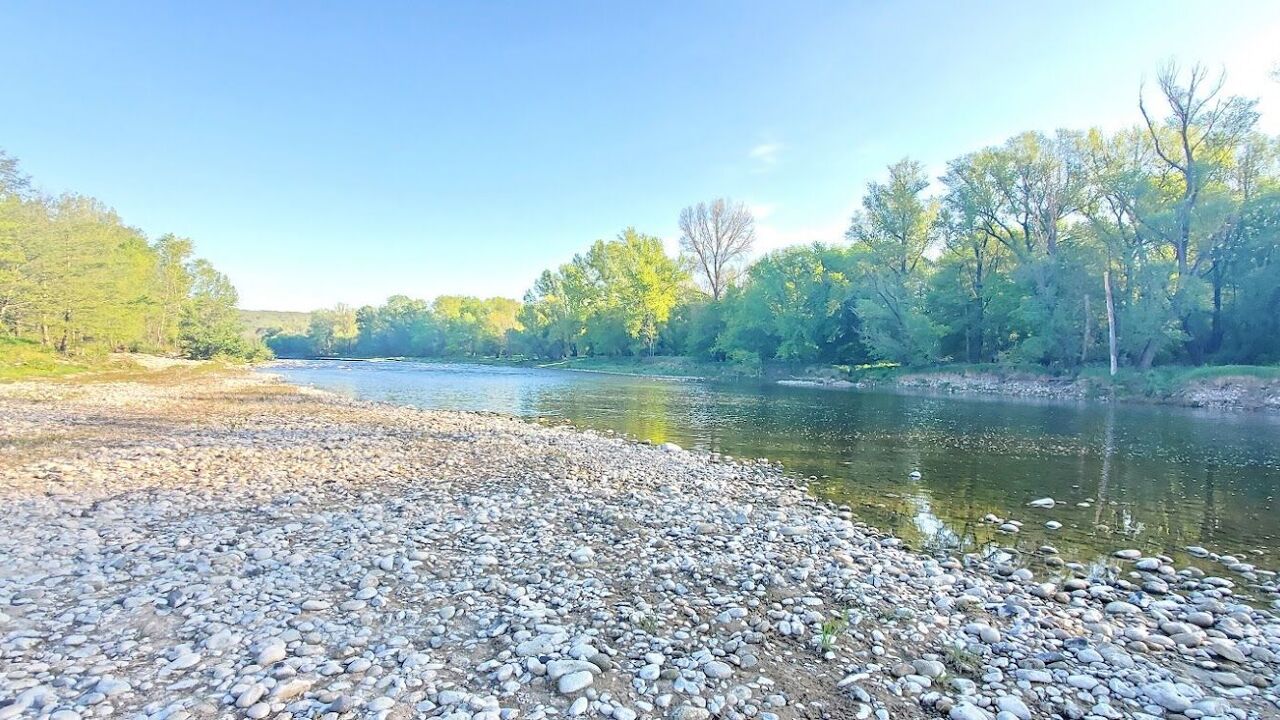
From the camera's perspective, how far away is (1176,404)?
30203 mm

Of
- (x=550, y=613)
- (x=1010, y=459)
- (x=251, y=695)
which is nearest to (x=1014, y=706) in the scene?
(x=550, y=613)

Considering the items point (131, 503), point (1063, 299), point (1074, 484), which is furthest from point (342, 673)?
point (1063, 299)

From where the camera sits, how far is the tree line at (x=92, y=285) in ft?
112

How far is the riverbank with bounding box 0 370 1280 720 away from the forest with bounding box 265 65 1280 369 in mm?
37669

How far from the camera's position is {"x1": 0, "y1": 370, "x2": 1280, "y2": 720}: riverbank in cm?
440

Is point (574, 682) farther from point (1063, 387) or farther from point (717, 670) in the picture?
point (1063, 387)

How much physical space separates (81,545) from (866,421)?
23202 millimetres

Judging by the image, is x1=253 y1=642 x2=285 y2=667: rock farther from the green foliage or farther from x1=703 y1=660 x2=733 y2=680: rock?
the green foliage

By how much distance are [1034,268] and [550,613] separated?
44692 millimetres

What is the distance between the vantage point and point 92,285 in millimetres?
38938

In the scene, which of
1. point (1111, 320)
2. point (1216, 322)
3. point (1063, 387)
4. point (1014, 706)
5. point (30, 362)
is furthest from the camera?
point (1216, 322)

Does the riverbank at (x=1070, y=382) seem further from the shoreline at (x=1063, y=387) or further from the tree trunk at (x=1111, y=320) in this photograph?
the tree trunk at (x=1111, y=320)

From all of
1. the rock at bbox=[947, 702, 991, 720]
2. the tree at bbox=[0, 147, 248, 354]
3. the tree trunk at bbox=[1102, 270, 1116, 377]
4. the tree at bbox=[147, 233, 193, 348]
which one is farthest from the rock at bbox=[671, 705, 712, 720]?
Answer: the tree at bbox=[147, 233, 193, 348]

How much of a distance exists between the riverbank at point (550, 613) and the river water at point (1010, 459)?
1492 millimetres
